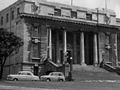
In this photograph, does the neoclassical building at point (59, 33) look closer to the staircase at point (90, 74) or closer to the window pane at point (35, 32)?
the window pane at point (35, 32)

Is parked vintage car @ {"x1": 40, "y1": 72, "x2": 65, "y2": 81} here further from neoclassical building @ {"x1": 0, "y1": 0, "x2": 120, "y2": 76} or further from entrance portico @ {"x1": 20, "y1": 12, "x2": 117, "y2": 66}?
entrance portico @ {"x1": 20, "y1": 12, "x2": 117, "y2": 66}

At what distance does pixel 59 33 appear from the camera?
64.6m

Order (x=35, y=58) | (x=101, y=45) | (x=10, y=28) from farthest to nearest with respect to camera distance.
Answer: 1. (x=101, y=45)
2. (x=10, y=28)
3. (x=35, y=58)

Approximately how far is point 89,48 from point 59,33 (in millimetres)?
8757

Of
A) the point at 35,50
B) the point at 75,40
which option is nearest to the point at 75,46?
the point at 75,40

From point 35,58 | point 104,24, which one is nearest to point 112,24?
point 104,24

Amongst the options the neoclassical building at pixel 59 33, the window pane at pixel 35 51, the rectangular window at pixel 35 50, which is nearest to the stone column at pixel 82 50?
the neoclassical building at pixel 59 33

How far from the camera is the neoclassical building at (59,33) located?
58.6 meters

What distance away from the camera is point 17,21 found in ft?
198

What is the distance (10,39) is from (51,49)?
1641cm

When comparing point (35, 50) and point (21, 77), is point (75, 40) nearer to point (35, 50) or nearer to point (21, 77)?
point (35, 50)

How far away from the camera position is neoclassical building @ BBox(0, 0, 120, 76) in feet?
192

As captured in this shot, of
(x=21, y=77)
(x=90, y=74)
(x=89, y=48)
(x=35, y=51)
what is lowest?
(x=90, y=74)

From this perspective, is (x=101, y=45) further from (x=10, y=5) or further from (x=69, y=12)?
(x=10, y=5)
